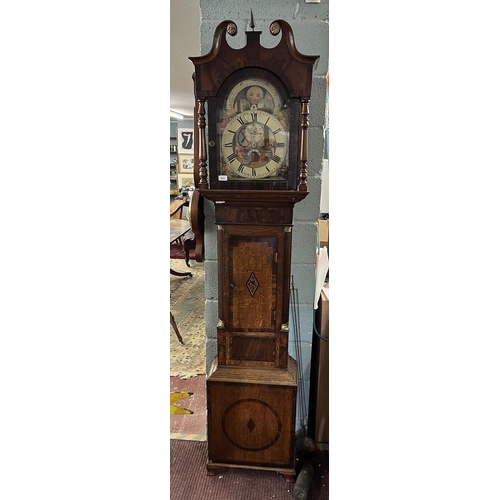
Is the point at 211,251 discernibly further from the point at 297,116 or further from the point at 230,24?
the point at 230,24

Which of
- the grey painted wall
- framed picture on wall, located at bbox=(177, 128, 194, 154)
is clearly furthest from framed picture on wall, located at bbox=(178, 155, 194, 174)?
the grey painted wall

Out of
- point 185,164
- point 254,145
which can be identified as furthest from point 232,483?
point 185,164

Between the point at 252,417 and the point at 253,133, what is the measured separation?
98 centimetres

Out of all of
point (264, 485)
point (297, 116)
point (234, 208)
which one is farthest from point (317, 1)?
point (264, 485)

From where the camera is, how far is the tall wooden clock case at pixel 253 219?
1.24m

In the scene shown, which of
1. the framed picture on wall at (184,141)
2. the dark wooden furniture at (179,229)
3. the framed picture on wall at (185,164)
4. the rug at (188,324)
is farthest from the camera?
the framed picture on wall at (184,141)

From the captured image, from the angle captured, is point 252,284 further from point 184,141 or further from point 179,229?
point 184,141

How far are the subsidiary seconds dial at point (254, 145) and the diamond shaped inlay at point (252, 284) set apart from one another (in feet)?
1.09

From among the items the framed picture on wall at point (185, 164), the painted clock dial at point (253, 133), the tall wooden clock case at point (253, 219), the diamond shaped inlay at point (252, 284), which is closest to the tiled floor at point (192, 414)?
the tall wooden clock case at point (253, 219)

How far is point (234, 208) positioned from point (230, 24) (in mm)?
536

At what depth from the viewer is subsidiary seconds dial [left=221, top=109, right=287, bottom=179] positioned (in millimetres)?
1276

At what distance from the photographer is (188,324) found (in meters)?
3.01

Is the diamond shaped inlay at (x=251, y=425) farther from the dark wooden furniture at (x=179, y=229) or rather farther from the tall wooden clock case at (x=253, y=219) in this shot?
the dark wooden furniture at (x=179, y=229)

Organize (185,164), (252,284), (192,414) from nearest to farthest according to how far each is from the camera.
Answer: (252,284)
(192,414)
(185,164)
